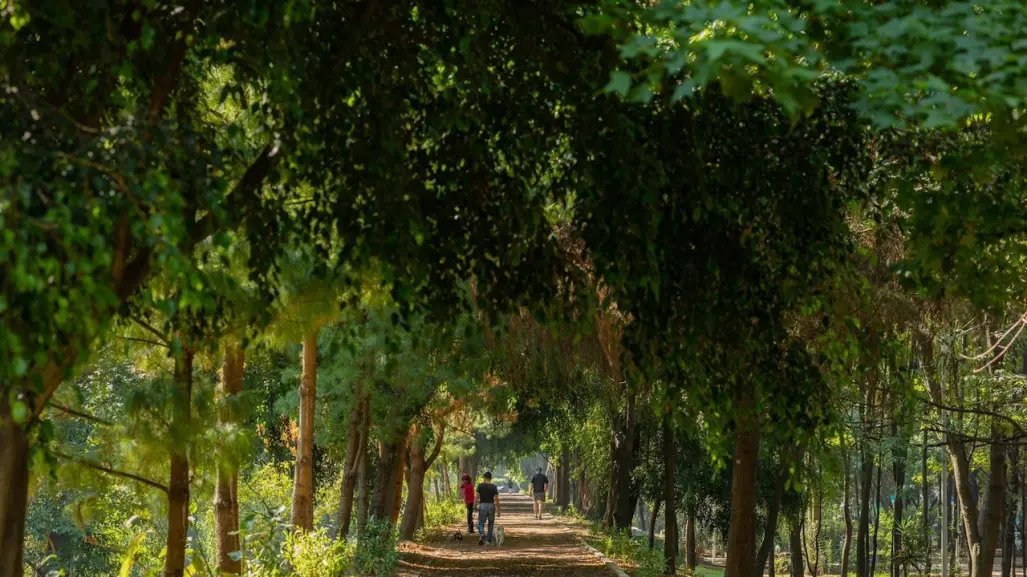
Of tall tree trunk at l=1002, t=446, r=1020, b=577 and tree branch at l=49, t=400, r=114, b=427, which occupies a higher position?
tree branch at l=49, t=400, r=114, b=427

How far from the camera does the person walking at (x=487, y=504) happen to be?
28.6m

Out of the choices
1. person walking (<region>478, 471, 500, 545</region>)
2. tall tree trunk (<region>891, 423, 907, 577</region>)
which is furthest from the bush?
tall tree trunk (<region>891, 423, 907, 577</region>)

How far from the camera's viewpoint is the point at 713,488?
27797 millimetres

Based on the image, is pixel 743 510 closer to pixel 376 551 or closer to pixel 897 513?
pixel 376 551

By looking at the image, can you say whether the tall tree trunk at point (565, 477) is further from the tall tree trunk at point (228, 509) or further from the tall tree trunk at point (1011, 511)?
the tall tree trunk at point (228, 509)

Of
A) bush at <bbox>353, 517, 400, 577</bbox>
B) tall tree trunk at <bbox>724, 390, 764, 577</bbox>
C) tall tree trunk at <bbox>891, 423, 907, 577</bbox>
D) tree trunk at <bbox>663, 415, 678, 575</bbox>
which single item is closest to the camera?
tall tree trunk at <bbox>724, 390, 764, 577</bbox>

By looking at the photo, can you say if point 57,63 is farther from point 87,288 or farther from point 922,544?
point 922,544

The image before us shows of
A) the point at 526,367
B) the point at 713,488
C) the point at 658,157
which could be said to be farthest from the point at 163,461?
the point at 713,488

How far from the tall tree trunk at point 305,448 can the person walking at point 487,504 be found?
11469 mm

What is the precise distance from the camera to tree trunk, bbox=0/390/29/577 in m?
6.04

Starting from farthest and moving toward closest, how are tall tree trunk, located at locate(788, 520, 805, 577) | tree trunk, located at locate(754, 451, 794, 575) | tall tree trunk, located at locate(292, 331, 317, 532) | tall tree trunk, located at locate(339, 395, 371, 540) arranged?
tall tree trunk, located at locate(788, 520, 805, 577)
tree trunk, located at locate(754, 451, 794, 575)
tall tree trunk, located at locate(339, 395, 371, 540)
tall tree trunk, located at locate(292, 331, 317, 532)

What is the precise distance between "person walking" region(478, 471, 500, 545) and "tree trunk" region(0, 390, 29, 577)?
21927mm

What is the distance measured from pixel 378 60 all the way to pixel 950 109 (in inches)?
A: 139

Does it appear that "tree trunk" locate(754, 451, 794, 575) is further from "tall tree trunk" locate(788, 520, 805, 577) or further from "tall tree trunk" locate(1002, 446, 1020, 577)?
"tall tree trunk" locate(1002, 446, 1020, 577)
